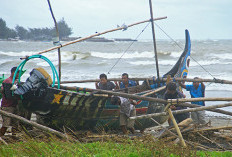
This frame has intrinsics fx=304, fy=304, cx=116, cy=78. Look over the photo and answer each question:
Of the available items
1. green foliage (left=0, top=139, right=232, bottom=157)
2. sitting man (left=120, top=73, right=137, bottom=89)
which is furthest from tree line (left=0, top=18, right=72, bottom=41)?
green foliage (left=0, top=139, right=232, bottom=157)

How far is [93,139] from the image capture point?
5.50 metres

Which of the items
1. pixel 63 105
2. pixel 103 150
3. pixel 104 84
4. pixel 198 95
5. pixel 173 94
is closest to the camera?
pixel 103 150

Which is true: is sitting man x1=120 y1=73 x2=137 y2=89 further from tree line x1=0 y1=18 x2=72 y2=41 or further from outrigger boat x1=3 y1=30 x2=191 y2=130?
tree line x1=0 y1=18 x2=72 y2=41

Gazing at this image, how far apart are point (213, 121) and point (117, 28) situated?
453 centimetres

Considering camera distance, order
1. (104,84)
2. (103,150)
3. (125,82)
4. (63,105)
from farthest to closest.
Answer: (125,82), (104,84), (63,105), (103,150)

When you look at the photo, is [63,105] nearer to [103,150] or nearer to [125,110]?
[125,110]

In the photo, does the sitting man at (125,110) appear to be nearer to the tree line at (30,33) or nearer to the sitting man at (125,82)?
the sitting man at (125,82)

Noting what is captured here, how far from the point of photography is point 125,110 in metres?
6.30

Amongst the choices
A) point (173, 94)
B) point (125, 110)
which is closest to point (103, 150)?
point (125, 110)

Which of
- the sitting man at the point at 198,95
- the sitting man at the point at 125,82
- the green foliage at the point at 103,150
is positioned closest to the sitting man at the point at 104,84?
the sitting man at the point at 125,82

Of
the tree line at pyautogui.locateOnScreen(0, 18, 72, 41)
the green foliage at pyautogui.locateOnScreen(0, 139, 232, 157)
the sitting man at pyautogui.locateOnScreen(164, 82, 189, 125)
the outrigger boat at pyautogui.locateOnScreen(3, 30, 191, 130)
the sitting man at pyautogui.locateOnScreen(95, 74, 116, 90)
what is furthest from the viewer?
the tree line at pyautogui.locateOnScreen(0, 18, 72, 41)

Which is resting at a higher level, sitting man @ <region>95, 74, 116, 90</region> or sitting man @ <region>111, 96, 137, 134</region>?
sitting man @ <region>95, 74, 116, 90</region>

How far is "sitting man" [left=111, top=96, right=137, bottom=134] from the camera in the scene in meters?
6.23

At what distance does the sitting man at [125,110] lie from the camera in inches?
245
